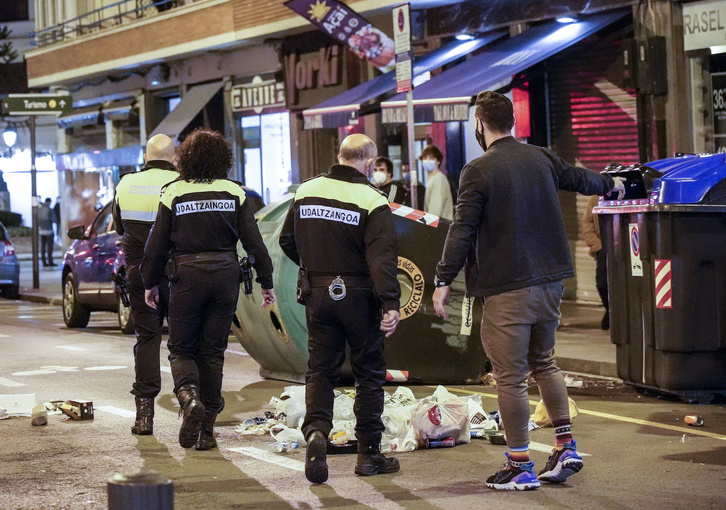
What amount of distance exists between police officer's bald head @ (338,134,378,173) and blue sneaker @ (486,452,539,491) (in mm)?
1800

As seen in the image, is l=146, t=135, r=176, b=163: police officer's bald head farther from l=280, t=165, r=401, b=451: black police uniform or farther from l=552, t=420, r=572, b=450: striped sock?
l=552, t=420, r=572, b=450: striped sock

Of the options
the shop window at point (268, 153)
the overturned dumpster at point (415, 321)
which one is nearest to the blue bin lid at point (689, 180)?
the overturned dumpster at point (415, 321)

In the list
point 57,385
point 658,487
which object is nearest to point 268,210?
point 57,385

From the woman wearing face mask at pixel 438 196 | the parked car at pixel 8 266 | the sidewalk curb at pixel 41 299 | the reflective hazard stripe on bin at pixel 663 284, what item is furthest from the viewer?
the parked car at pixel 8 266

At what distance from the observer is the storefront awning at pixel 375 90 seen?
1869 centimetres

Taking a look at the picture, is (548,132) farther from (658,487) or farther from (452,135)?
(658,487)

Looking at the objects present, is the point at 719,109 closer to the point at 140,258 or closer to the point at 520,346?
the point at 140,258

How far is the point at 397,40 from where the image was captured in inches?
537

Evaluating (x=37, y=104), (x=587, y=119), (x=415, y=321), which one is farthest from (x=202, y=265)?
(x=37, y=104)

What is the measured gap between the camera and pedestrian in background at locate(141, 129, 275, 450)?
302 inches

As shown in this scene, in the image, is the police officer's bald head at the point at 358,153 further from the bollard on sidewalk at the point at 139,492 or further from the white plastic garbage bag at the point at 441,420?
the bollard on sidewalk at the point at 139,492

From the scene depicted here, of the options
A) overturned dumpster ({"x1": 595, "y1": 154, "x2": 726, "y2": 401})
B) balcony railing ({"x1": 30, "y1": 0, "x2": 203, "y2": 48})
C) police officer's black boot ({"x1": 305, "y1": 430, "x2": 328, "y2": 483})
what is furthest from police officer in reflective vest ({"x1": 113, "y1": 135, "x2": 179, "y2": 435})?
balcony railing ({"x1": 30, "y1": 0, "x2": 203, "y2": 48})

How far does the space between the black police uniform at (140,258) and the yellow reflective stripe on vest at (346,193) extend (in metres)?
1.89

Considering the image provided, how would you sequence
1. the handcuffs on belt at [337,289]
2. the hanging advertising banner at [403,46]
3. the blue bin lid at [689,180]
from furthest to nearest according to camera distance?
the hanging advertising banner at [403,46] < the blue bin lid at [689,180] < the handcuffs on belt at [337,289]
